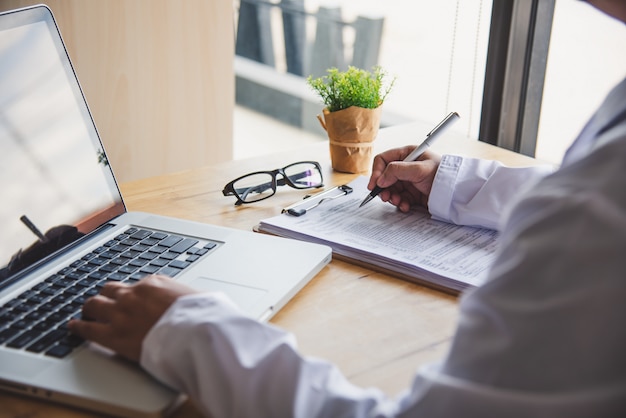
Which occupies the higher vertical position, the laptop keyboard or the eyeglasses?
the eyeglasses

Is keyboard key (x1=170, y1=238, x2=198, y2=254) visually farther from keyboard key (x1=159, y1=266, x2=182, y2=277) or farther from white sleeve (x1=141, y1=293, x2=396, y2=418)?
white sleeve (x1=141, y1=293, x2=396, y2=418)

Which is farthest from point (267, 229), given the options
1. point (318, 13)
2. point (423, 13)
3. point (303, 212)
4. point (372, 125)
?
point (318, 13)

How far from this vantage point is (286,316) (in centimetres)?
84

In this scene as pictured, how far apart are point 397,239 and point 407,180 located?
16 cm

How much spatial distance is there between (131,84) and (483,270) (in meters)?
1.07

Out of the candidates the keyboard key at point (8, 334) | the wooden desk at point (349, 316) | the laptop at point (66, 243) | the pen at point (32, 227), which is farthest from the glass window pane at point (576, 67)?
the keyboard key at point (8, 334)

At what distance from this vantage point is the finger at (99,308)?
2.37 ft

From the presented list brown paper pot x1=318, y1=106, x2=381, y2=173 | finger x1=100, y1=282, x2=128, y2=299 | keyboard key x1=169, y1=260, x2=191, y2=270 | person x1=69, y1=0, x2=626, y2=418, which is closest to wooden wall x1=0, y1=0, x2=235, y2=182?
brown paper pot x1=318, y1=106, x2=381, y2=173

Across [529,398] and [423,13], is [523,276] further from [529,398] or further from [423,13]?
[423,13]

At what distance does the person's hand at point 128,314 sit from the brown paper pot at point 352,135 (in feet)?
2.13

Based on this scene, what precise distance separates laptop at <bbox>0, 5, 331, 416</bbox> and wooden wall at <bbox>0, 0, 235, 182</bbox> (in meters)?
0.62

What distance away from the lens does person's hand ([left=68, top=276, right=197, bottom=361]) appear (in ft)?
2.27

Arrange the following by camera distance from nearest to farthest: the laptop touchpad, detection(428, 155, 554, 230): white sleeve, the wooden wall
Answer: the laptop touchpad < detection(428, 155, 554, 230): white sleeve < the wooden wall

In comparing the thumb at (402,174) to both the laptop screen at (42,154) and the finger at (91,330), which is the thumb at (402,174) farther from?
the finger at (91,330)
